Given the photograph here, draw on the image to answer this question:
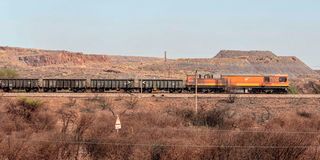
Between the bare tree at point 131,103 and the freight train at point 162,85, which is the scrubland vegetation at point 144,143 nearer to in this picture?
the bare tree at point 131,103

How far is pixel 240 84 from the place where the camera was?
6431cm

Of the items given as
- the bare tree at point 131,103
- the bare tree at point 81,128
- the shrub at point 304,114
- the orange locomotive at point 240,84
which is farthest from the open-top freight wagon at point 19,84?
the bare tree at point 81,128

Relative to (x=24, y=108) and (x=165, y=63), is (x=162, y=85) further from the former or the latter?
(x=165, y=63)

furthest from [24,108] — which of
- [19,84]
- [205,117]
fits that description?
[19,84]

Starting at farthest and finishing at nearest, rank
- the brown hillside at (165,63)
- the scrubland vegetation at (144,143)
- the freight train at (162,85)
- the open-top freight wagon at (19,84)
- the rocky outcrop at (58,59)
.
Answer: the rocky outcrop at (58,59)
the brown hillside at (165,63)
the freight train at (162,85)
the open-top freight wagon at (19,84)
the scrubland vegetation at (144,143)

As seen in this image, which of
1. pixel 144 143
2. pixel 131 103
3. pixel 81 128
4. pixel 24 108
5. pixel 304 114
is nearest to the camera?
pixel 144 143

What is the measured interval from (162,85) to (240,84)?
9.94 metres

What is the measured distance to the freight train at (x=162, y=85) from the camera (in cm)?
6088

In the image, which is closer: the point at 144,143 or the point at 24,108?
the point at 144,143

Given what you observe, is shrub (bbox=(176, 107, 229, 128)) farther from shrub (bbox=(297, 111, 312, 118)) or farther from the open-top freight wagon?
the open-top freight wagon

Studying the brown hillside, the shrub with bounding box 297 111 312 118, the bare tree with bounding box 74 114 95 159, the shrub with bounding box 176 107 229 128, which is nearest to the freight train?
the shrub with bounding box 297 111 312 118

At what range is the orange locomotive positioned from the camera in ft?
205

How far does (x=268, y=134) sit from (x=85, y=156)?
26.2ft

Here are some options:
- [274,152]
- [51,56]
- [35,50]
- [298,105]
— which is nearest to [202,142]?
Answer: [274,152]
